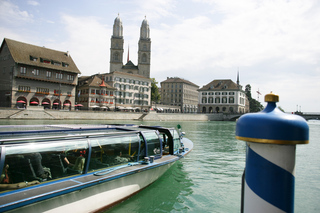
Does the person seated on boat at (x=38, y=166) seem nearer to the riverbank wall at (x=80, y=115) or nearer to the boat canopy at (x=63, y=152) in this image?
the boat canopy at (x=63, y=152)

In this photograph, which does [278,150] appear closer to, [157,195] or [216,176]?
[157,195]

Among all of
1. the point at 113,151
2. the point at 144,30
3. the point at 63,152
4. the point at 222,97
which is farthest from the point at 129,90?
the point at 63,152

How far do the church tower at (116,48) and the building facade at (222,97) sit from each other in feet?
122

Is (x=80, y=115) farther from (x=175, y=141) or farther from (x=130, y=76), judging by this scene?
(x=175, y=141)

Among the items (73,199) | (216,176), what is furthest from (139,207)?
(216,176)

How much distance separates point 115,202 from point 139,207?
2.70 ft

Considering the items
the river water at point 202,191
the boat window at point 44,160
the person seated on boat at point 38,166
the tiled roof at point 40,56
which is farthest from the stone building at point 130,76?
the person seated on boat at point 38,166

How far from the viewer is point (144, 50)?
344 feet

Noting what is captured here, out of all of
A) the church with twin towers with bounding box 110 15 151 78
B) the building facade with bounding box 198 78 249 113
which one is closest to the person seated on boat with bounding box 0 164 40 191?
the church with twin towers with bounding box 110 15 151 78

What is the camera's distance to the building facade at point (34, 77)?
5084cm

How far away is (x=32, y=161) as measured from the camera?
527 centimetres

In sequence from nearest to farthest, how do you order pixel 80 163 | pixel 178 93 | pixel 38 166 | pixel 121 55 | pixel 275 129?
pixel 275 129, pixel 38 166, pixel 80 163, pixel 121 55, pixel 178 93

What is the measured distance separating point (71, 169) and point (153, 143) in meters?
3.60

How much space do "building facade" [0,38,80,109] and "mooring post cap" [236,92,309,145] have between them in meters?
54.6
